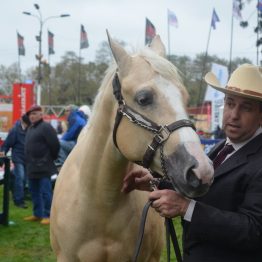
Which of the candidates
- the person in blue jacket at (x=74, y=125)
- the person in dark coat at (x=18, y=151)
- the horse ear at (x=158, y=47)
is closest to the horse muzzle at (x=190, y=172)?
the horse ear at (x=158, y=47)

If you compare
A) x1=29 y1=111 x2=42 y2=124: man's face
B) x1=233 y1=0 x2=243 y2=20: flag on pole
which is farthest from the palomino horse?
x1=233 y1=0 x2=243 y2=20: flag on pole

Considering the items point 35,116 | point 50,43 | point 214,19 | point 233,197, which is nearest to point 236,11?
point 214,19

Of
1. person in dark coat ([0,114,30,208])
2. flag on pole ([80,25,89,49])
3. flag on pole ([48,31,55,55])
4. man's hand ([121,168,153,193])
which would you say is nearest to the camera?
man's hand ([121,168,153,193])

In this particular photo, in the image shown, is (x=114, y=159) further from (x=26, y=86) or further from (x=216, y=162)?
(x=26, y=86)

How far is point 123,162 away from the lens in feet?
8.11

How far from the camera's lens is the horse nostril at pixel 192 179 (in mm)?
→ 1742

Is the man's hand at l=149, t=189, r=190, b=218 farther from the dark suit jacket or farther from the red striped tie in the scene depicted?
the red striped tie

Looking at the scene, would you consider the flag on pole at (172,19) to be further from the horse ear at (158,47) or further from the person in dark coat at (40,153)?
the horse ear at (158,47)

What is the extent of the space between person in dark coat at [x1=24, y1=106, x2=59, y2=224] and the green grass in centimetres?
42

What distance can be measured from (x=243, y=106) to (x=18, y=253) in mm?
4519

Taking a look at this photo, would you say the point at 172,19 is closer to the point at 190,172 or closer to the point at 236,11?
the point at 236,11

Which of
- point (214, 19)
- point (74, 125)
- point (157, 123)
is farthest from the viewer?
point (214, 19)

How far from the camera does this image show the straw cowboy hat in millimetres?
2047

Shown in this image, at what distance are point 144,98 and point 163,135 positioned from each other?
224mm
